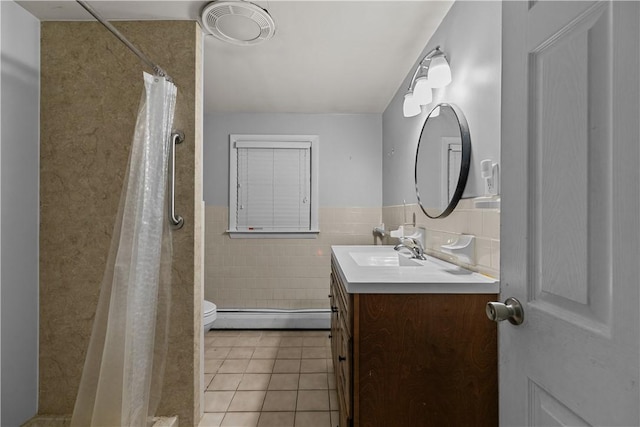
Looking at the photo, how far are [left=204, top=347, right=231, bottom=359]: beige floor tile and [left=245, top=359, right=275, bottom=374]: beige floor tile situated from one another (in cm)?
29

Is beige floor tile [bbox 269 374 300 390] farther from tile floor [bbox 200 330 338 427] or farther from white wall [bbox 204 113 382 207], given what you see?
white wall [bbox 204 113 382 207]

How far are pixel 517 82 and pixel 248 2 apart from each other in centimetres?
140

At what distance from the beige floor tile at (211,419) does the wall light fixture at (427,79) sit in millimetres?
2142

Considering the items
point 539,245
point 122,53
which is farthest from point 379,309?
point 122,53

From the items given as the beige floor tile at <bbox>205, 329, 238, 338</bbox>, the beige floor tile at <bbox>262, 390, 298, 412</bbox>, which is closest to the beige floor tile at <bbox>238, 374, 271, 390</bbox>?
the beige floor tile at <bbox>262, 390, 298, 412</bbox>

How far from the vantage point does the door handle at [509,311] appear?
0.79 m

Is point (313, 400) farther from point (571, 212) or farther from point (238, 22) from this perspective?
point (238, 22)

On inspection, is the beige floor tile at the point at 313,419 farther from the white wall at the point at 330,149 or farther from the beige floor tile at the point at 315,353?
the white wall at the point at 330,149

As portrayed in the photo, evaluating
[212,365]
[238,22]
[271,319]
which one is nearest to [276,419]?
[212,365]

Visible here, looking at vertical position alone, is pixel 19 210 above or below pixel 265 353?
above

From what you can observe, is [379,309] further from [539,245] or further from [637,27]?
[637,27]

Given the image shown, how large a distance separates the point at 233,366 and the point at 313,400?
0.82 m

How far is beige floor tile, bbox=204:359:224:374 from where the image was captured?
274 cm

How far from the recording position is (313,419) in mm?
2096
